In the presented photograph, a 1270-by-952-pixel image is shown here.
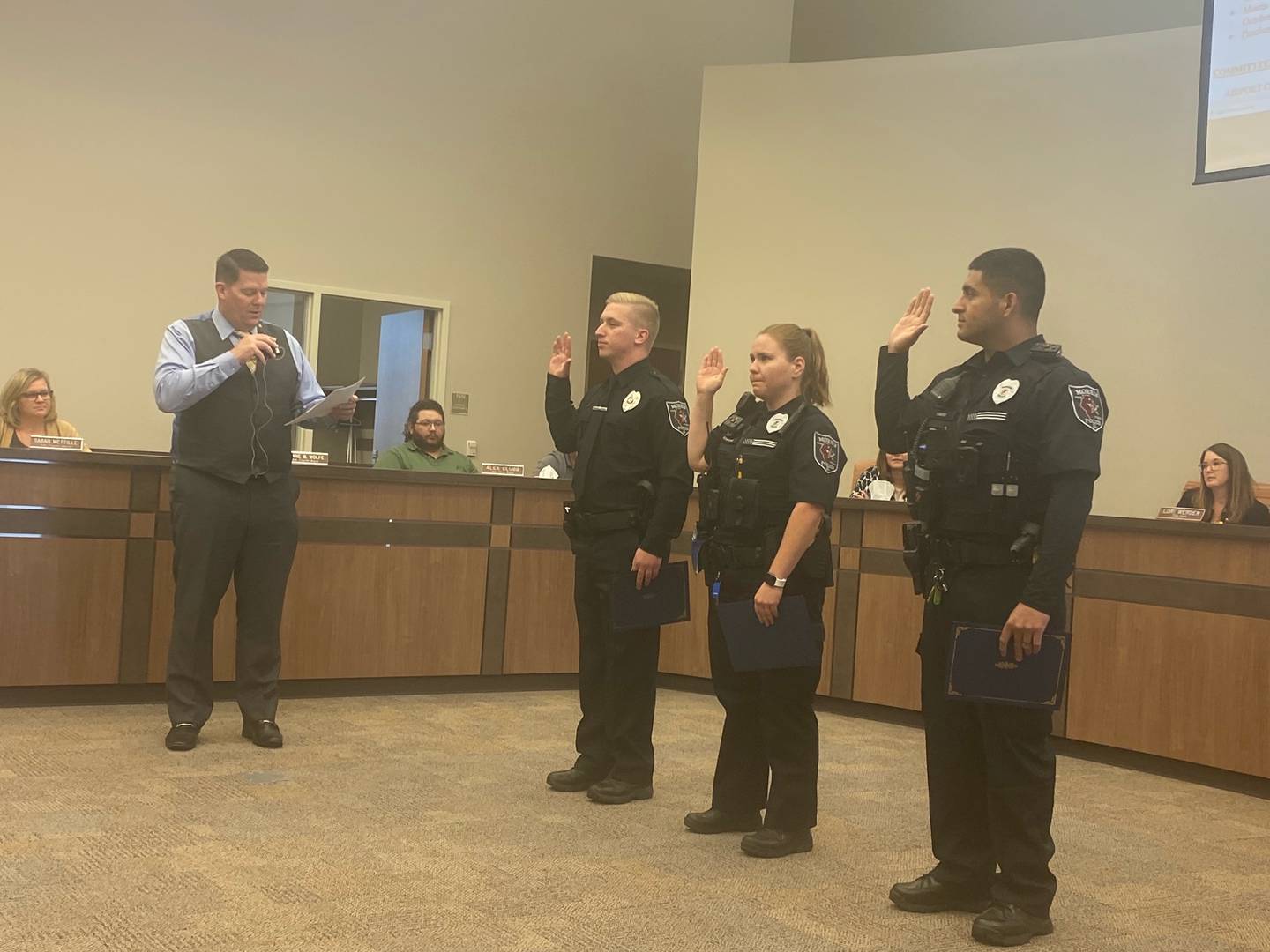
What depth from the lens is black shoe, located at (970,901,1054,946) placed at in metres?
2.90

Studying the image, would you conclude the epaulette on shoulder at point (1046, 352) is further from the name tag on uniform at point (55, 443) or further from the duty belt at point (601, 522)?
the name tag on uniform at point (55, 443)

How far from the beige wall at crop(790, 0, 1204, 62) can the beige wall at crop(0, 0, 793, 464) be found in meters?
0.37

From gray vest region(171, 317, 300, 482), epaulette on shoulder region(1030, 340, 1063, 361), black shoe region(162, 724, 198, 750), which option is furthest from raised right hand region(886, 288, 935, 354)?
black shoe region(162, 724, 198, 750)

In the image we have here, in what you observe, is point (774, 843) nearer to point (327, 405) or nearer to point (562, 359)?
point (562, 359)

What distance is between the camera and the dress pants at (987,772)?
294 cm

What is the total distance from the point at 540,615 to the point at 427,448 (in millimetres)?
1360

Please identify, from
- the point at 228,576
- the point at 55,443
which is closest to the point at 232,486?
the point at 228,576

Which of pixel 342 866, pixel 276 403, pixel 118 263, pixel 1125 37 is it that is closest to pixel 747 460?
pixel 342 866

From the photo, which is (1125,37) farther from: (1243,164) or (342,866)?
(342,866)

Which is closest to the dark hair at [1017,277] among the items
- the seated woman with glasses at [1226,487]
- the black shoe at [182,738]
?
the black shoe at [182,738]

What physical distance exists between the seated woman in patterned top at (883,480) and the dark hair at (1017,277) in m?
2.99

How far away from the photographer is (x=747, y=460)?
362 centimetres

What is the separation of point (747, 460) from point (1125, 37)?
16.2ft

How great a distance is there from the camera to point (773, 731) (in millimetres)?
3590
